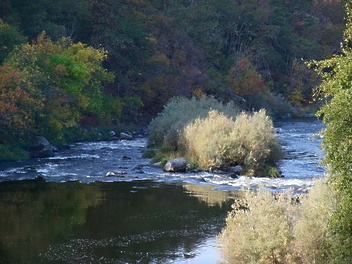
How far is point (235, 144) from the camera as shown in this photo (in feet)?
105

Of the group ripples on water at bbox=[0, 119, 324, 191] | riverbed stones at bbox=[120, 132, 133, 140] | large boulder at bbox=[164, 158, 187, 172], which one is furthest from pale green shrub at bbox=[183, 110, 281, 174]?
riverbed stones at bbox=[120, 132, 133, 140]

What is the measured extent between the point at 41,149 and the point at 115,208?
632 inches

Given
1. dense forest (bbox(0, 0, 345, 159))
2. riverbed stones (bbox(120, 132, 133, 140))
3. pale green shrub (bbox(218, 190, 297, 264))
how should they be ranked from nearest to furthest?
pale green shrub (bbox(218, 190, 297, 264)) → dense forest (bbox(0, 0, 345, 159)) → riverbed stones (bbox(120, 132, 133, 140))

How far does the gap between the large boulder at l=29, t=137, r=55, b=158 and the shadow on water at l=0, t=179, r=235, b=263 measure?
29.8 ft

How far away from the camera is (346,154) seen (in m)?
12.3

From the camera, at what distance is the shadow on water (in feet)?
58.9

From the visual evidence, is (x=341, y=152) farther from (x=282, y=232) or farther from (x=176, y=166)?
(x=176, y=166)

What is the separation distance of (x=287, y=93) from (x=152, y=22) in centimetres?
2735

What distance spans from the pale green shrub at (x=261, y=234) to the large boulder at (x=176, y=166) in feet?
58.2

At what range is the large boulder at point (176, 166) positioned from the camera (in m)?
32.2

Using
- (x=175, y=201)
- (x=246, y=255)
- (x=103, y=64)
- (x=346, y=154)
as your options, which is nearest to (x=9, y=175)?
(x=175, y=201)

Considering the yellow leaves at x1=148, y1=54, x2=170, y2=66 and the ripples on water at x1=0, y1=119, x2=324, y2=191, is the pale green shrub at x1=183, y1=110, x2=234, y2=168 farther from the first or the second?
the yellow leaves at x1=148, y1=54, x2=170, y2=66

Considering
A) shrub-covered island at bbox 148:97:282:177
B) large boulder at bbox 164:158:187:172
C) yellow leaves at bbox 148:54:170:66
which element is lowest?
large boulder at bbox 164:158:187:172

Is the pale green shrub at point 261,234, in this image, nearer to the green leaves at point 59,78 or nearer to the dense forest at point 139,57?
the dense forest at point 139,57
